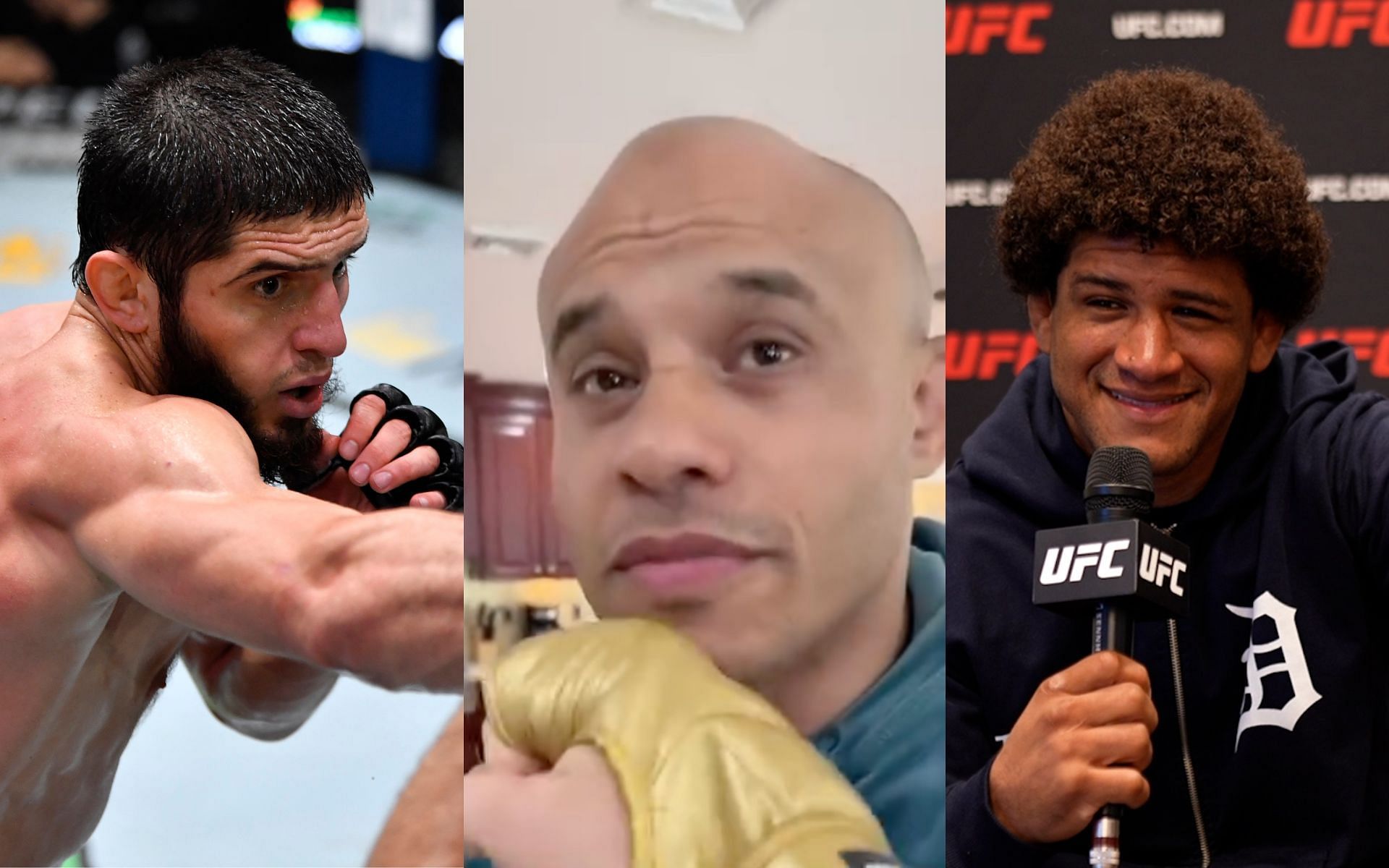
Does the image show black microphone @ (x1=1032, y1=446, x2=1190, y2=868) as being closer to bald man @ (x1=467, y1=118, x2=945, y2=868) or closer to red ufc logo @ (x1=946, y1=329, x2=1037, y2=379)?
bald man @ (x1=467, y1=118, x2=945, y2=868)

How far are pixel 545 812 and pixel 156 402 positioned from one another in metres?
0.74

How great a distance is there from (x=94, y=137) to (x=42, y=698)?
0.68m

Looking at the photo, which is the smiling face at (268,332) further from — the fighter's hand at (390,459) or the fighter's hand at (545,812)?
the fighter's hand at (545,812)

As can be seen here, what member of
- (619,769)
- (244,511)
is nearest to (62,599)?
(244,511)

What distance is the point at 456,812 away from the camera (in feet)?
6.36

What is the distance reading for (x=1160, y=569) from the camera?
48.4 inches

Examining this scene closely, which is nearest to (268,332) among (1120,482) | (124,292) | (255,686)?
(124,292)

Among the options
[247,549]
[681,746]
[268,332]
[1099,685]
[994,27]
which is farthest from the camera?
[994,27]

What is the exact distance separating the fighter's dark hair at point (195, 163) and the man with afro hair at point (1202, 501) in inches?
35.3

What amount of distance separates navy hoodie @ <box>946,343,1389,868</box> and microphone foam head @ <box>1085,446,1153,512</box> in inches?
17.3

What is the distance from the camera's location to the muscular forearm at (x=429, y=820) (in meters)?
1.93

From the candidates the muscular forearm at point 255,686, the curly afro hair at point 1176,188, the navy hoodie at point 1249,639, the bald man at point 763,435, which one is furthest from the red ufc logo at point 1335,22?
the muscular forearm at point 255,686

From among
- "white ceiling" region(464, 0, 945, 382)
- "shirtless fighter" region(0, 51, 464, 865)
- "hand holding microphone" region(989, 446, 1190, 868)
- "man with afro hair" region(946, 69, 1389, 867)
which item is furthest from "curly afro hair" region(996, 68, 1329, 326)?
"shirtless fighter" region(0, 51, 464, 865)

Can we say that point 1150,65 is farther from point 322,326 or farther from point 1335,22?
point 322,326
